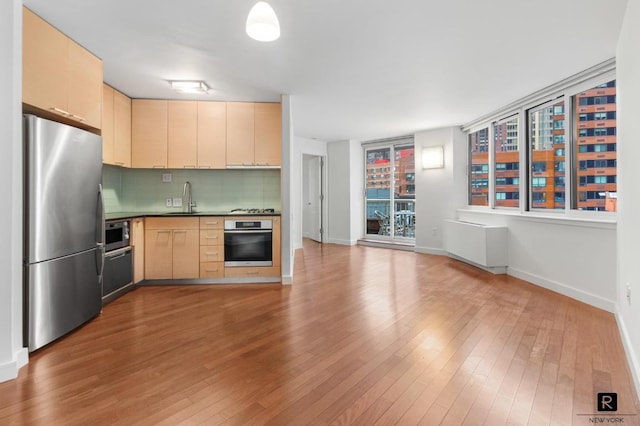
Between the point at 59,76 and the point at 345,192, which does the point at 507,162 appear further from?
the point at 59,76

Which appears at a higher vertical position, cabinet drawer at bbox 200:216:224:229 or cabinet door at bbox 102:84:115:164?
cabinet door at bbox 102:84:115:164

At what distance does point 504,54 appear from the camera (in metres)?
2.90

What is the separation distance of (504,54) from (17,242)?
426cm

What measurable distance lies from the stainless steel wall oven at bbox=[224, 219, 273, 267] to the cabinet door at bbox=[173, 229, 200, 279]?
383mm

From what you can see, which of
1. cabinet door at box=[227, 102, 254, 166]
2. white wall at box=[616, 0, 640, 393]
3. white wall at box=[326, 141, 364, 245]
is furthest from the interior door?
white wall at box=[616, 0, 640, 393]

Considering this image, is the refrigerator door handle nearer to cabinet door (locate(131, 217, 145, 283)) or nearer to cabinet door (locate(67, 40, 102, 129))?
cabinet door (locate(67, 40, 102, 129))

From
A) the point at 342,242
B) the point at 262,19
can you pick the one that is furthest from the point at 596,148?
the point at 342,242

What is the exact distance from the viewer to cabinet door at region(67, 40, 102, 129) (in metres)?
2.59

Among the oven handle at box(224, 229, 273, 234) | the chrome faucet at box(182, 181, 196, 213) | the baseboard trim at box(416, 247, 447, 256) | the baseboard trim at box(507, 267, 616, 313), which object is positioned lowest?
the baseboard trim at box(507, 267, 616, 313)

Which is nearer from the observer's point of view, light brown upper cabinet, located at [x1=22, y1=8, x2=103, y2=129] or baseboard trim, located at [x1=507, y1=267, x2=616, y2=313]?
light brown upper cabinet, located at [x1=22, y1=8, x2=103, y2=129]

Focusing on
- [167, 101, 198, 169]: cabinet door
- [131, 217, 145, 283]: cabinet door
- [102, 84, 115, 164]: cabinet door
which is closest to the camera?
[102, 84, 115, 164]: cabinet door

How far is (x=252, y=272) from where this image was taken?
158 inches

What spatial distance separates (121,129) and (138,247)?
1512mm

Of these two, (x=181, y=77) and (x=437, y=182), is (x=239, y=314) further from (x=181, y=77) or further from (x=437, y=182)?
(x=437, y=182)
